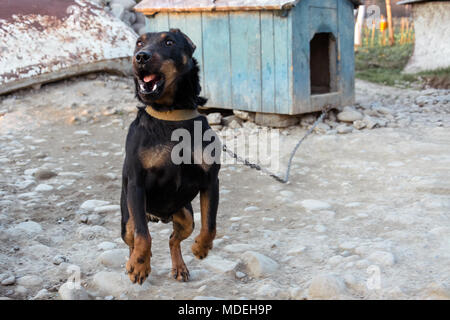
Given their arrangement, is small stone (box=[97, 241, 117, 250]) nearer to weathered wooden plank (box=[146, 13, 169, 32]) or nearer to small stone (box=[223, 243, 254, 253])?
small stone (box=[223, 243, 254, 253])

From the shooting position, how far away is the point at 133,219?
2803 millimetres

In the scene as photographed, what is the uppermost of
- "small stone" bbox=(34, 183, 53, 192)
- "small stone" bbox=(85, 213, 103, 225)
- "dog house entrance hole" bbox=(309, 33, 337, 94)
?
"dog house entrance hole" bbox=(309, 33, 337, 94)

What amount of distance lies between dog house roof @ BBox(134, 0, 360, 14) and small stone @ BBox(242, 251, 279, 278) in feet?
13.3

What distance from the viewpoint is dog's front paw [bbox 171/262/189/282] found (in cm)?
321

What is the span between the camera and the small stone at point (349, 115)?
7188mm

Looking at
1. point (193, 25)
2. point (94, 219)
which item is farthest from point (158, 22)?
point (94, 219)

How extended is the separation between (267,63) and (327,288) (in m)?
4.59

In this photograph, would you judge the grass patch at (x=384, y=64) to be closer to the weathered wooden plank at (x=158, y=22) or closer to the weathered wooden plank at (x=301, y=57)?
the weathered wooden plank at (x=301, y=57)

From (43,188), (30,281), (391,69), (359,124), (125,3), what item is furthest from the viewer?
(391,69)

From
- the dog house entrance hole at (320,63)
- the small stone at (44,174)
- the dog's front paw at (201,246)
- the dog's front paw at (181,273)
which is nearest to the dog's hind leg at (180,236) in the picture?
→ the dog's front paw at (181,273)

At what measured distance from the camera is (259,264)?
3.25 meters

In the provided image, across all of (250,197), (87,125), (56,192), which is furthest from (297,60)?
(56,192)

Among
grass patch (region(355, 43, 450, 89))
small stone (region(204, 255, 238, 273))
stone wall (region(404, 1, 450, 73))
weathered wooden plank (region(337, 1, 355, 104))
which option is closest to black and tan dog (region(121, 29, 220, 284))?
small stone (region(204, 255, 238, 273))

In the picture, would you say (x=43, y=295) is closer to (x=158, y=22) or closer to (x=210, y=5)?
(x=210, y=5)
